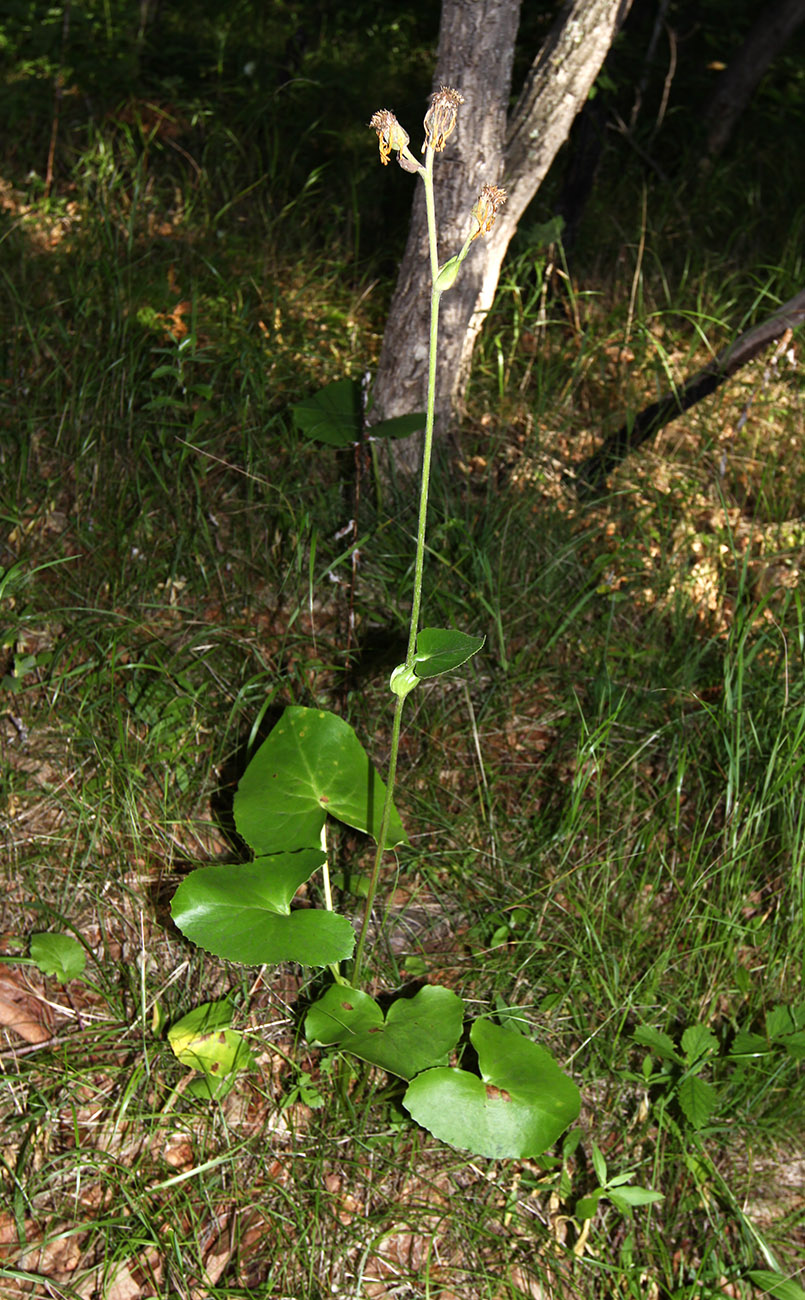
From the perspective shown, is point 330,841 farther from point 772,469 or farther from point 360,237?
point 360,237

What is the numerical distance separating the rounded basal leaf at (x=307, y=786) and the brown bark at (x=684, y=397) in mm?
Result: 1236

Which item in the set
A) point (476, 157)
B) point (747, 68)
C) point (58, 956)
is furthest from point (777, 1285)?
point (747, 68)

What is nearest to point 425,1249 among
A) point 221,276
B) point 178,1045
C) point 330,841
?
point 178,1045

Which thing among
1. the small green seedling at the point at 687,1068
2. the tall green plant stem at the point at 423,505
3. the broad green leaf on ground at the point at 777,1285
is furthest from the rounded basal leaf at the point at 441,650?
the broad green leaf on ground at the point at 777,1285

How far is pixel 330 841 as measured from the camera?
6.24 ft

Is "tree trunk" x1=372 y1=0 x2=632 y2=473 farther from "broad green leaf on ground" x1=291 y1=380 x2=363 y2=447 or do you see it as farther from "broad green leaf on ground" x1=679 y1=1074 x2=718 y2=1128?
"broad green leaf on ground" x1=679 y1=1074 x2=718 y2=1128

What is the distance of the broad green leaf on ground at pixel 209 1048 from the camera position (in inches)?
62.5

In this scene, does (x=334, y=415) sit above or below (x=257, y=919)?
above

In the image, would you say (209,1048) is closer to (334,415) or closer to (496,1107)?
(496,1107)

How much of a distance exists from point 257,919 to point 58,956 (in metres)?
0.50

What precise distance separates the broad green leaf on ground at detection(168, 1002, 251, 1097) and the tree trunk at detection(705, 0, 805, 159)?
12.4 ft

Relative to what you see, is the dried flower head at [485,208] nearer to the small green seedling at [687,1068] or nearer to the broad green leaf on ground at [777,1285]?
the small green seedling at [687,1068]

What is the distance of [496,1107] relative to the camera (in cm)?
142

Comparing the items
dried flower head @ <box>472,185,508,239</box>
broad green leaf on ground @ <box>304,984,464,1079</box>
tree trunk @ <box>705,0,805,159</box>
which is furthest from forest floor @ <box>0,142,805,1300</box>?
tree trunk @ <box>705,0,805,159</box>
